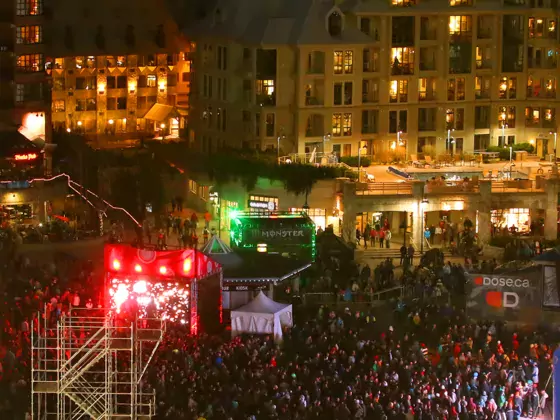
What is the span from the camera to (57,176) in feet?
278

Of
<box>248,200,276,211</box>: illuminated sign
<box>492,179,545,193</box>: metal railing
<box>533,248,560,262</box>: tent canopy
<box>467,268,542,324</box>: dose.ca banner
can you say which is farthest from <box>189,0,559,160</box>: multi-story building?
<box>467,268,542,324</box>: dose.ca banner

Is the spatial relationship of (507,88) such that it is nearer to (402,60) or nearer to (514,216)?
(402,60)

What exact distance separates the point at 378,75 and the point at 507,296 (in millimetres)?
27519

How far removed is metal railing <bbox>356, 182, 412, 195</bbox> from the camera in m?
82.4

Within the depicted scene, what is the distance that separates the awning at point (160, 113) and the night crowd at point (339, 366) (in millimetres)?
37232

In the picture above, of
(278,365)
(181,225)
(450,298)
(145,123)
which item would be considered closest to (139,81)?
(145,123)

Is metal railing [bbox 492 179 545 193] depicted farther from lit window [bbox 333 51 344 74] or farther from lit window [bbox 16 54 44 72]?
lit window [bbox 16 54 44 72]

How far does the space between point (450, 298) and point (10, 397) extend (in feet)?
60.5

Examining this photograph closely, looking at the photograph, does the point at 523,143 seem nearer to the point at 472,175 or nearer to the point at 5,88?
the point at 472,175

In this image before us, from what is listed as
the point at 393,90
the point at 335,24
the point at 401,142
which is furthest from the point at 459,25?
the point at 335,24

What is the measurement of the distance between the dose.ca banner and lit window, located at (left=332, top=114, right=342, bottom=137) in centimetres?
2566

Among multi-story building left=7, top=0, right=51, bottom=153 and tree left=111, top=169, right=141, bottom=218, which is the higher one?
multi-story building left=7, top=0, right=51, bottom=153

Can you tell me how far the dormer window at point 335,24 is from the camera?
91.1m

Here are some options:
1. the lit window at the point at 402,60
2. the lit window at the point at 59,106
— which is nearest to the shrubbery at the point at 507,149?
the lit window at the point at 402,60
